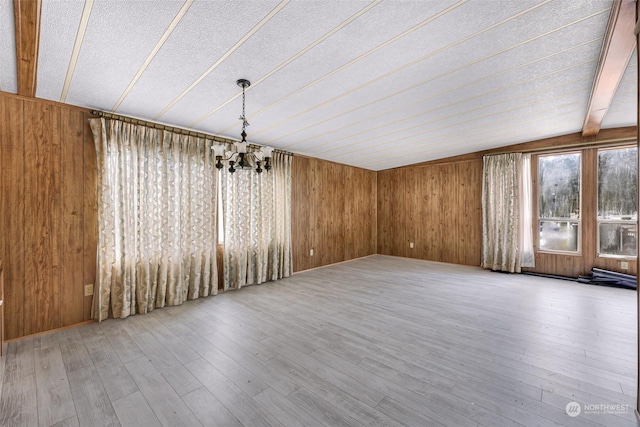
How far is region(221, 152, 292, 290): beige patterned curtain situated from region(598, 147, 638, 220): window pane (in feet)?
17.7

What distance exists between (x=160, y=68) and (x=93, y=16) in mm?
561

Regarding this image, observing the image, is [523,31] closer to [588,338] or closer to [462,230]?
[588,338]

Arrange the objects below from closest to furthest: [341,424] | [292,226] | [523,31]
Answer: [341,424] < [523,31] < [292,226]

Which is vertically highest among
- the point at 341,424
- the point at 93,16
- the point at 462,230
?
the point at 93,16

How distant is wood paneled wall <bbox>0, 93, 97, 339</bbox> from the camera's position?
8.20 feet

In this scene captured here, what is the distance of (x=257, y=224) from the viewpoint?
14.6ft

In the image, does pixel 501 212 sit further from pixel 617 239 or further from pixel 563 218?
pixel 617 239

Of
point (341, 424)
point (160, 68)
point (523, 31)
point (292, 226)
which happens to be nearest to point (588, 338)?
point (341, 424)

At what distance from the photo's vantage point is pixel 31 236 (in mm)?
2594

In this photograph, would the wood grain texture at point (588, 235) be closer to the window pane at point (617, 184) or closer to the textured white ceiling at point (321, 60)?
the window pane at point (617, 184)

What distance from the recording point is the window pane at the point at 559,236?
4.66 metres

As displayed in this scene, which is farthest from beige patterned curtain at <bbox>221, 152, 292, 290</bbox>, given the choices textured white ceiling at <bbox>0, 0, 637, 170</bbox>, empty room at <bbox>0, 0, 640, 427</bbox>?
textured white ceiling at <bbox>0, 0, 637, 170</bbox>

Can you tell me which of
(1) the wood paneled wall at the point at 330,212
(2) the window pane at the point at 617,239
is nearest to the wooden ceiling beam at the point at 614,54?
(2) the window pane at the point at 617,239

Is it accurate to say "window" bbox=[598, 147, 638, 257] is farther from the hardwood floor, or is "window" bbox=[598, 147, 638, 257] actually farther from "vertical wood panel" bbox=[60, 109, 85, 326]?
"vertical wood panel" bbox=[60, 109, 85, 326]
